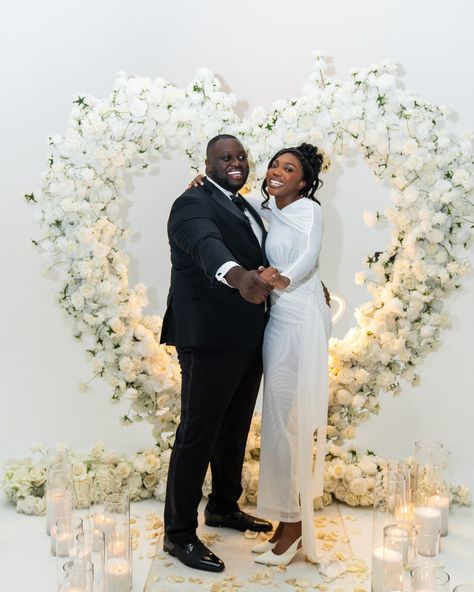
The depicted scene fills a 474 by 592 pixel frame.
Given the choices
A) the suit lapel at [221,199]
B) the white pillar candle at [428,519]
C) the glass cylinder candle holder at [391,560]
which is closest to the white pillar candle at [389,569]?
the glass cylinder candle holder at [391,560]

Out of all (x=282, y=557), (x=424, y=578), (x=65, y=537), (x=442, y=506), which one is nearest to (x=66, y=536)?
(x=65, y=537)

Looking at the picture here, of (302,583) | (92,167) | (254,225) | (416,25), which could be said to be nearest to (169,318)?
(254,225)

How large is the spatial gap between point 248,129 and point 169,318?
92 cm

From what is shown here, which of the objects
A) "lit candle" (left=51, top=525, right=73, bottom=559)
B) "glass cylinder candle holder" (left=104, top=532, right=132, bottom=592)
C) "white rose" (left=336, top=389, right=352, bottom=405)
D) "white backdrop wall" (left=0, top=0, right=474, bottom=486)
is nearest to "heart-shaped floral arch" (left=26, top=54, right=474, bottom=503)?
"white rose" (left=336, top=389, right=352, bottom=405)

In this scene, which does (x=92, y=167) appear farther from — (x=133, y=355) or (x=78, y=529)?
(x=78, y=529)

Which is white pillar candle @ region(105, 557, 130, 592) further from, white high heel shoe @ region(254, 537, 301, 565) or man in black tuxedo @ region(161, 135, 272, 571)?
white high heel shoe @ region(254, 537, 301, 565)

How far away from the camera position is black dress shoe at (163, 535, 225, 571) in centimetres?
404

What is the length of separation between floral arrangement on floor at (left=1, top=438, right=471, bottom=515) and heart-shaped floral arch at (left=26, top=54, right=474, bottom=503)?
1.34ft

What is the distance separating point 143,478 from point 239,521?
2.03 feet

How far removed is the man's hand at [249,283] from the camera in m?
3.54

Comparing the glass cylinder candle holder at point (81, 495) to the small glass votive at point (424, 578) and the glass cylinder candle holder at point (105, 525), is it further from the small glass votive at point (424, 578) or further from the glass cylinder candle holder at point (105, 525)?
the small glass votive at point (424, 578)

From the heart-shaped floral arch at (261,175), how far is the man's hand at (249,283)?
3.01 ft

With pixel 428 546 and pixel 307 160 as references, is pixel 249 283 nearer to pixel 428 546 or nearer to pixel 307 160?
pixel 307 160

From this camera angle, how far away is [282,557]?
408 cm
